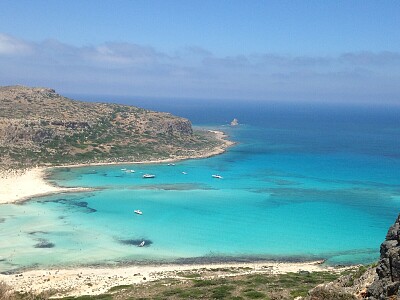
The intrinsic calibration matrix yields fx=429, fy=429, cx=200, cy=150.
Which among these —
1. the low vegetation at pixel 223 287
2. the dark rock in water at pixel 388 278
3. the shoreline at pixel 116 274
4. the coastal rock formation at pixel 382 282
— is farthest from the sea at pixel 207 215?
the dark rock in water at pixel 388 278

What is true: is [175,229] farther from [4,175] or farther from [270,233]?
[4,175]

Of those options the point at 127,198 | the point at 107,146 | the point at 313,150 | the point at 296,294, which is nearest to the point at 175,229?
the point at 127,198

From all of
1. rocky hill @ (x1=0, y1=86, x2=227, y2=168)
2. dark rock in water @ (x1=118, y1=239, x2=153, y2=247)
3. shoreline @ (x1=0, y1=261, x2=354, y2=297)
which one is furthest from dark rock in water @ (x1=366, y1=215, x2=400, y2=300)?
rocky hill @ (x1=0, y1=86, x2=227, y2=168)

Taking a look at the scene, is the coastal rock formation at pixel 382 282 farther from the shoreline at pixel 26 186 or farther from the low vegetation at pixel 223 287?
the shoreline at pixel 26 186

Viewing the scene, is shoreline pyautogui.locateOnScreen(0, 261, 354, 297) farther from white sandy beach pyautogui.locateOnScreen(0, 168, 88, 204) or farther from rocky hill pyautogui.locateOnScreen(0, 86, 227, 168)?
rocky hill pyautogui.locateOnScreen(0, 86, 227, 168)

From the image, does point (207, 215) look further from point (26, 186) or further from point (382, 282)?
point (382, 282)
